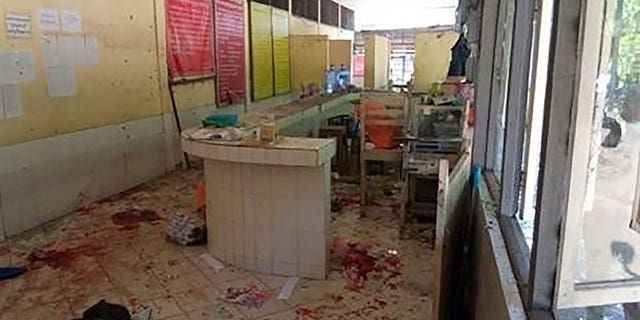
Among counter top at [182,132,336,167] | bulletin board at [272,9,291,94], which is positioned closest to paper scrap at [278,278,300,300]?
counter top at [182,132,336,167]

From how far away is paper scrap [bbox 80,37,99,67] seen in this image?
4.95 meters

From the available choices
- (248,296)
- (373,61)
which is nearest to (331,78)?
(373,61)

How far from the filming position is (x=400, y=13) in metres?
15.7

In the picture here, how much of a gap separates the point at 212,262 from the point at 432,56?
7.20 m

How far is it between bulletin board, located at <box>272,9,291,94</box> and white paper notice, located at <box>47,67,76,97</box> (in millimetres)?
5165

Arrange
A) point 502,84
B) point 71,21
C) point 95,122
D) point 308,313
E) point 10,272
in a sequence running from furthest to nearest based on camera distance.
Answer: point 95,122 < point 71,21 < point 10,272 < point 502,84 < point 308,313

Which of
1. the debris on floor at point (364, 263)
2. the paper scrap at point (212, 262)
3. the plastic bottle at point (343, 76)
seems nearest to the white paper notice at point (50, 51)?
the paper scrap at point (212, 262)

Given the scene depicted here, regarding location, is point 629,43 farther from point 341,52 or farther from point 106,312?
point 341,52

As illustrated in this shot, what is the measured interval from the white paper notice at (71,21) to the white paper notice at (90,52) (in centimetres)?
15

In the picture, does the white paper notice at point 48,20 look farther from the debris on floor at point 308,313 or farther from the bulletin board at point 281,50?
the bulletin board at point 281,50

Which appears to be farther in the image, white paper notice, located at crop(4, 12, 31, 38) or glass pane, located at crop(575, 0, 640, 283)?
white paper notice, located at crop(4, 12, 31, 38)

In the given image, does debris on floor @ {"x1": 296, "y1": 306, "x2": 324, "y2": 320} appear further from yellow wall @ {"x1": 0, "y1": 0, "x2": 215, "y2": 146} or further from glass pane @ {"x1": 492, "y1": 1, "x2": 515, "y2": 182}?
yellow wall @ {"x1": 0, "y1": 0, "x2": 215, "y2": 146}

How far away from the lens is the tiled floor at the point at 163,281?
9.75 ft

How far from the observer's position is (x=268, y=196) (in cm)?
335
